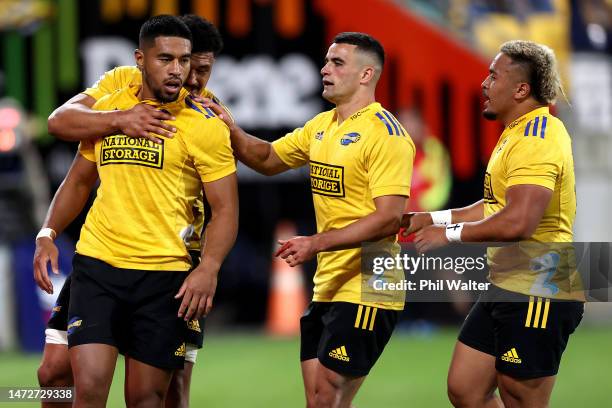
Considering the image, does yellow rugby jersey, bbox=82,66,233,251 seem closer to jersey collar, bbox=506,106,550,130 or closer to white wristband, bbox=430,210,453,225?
white wristband, bbox=430,210,453,225

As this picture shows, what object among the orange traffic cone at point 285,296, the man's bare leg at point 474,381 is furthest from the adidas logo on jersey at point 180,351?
the orange traffic cone at point 285,296

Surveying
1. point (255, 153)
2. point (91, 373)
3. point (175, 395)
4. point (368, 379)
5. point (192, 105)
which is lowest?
point (368, 379)

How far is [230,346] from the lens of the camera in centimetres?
1233

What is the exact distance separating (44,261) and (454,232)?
215 centimetres

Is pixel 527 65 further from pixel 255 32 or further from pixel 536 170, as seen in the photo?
pixel 255 32

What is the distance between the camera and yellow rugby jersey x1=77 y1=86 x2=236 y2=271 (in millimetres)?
5473

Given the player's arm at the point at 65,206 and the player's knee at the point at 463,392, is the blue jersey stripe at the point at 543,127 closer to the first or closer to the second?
the player's knee at the point at 463,392

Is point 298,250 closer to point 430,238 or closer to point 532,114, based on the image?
point 430,238

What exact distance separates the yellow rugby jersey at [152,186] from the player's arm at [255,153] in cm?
69

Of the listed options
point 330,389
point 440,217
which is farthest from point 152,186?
point 440,217

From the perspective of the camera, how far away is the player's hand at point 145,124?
5430mm

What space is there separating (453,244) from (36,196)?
309 inches

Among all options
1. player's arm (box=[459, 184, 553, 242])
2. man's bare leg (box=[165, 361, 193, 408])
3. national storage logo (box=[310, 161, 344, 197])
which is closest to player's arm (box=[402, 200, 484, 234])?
national storage logo (box=[310, 161, 344, 197])

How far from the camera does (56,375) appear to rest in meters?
5.78
